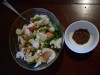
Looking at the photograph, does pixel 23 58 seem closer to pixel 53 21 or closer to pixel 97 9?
pixel 53 21

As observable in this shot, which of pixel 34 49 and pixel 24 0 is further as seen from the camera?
pixel 24 0

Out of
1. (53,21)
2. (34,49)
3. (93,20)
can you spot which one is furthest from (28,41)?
(93,20)
